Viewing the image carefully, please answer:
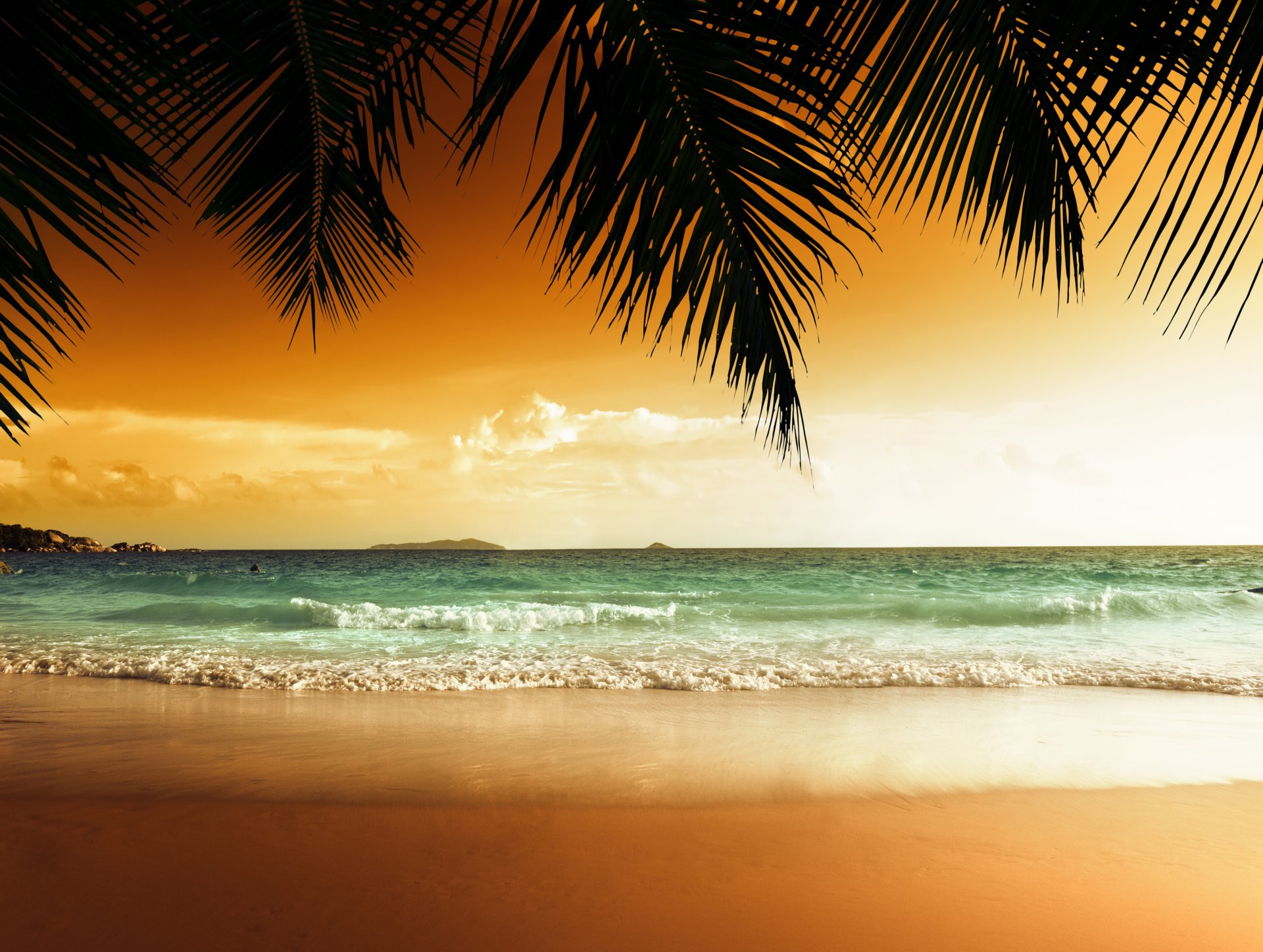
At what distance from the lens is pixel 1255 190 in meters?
0.73

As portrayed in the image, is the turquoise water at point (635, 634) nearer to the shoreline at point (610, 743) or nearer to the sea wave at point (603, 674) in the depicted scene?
the sea wave at point (603, 674)

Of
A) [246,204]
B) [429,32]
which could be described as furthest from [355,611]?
[429,32]

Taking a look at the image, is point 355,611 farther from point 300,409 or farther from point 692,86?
point 692,86

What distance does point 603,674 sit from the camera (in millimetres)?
7656

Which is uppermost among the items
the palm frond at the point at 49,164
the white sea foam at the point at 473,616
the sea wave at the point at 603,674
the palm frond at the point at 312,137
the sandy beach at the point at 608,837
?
the palm frond at the point at 312,137

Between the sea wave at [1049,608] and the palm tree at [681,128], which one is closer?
the palm tree at [681,128]

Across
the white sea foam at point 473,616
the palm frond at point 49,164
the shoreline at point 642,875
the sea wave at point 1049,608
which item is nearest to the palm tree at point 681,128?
the palm frond at point 49,164

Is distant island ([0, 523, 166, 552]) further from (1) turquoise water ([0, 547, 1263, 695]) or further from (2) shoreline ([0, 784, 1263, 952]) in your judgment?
(2) shoreline ([0, 784, 1263, 952])

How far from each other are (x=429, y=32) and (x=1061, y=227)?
1.17 metres

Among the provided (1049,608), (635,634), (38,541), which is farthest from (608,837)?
(38,541)

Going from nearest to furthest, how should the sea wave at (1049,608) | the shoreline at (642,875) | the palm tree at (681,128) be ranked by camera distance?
the palm tree at (681,128)
the shoreline at (642,875)
the sea wave at (1049,608)

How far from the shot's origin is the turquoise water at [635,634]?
24.7ft

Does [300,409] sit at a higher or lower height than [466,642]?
higher

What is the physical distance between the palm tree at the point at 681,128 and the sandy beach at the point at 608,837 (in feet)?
7.10
